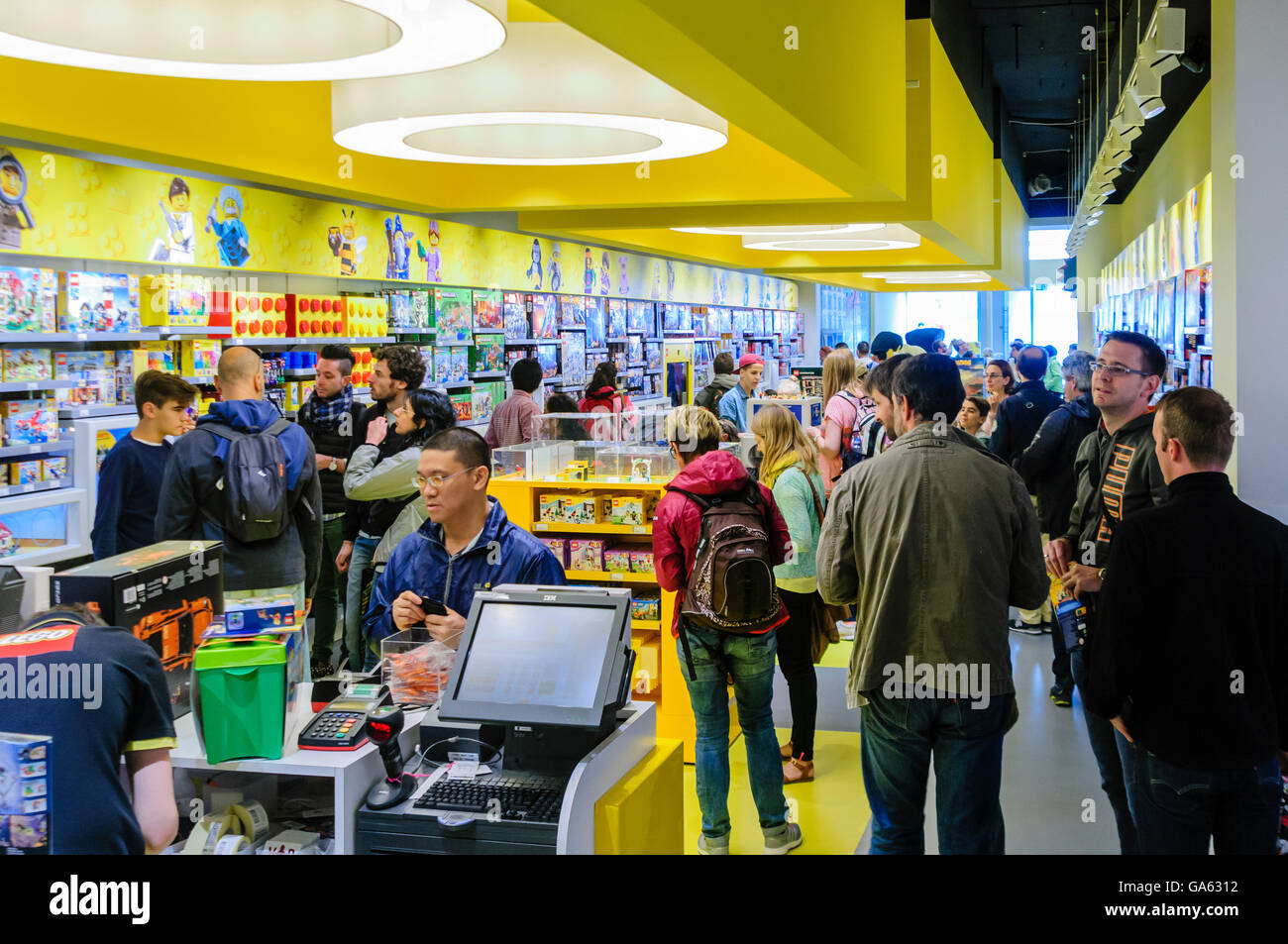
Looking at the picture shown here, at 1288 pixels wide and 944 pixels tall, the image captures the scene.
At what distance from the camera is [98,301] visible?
18.5ft

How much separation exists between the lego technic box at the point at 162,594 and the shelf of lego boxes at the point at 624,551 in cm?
265

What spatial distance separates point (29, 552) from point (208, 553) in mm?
2698

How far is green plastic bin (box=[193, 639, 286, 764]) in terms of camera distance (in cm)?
250

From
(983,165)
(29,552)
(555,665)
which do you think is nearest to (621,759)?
(555,665)

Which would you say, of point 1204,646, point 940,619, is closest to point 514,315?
point 940,619

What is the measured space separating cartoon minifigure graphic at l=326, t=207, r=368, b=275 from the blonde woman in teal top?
3795 mm

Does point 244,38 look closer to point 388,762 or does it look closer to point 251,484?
point 251,484

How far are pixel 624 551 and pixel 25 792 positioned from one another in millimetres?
3820

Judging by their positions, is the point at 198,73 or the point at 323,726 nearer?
the point at 323,726

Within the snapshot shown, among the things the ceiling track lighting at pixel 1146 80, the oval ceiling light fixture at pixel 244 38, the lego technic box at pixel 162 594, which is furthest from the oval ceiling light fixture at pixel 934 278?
the lego technic box at pixel 162 594

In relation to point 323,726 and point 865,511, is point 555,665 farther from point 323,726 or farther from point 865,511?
point 865,511

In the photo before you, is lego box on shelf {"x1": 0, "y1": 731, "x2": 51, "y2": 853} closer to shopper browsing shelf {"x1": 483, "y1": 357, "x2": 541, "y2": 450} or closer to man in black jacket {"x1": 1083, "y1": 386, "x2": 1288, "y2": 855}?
man in black jacket {"x1": 1083, "y1": 386, "x2": 1288, "y2": 855}
